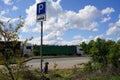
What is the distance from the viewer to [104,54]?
1563cm

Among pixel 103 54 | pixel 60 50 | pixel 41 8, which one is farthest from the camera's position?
pixel 60 50

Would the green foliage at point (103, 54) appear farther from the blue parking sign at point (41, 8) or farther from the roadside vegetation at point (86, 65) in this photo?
the blue parking sign at point (41, 8)

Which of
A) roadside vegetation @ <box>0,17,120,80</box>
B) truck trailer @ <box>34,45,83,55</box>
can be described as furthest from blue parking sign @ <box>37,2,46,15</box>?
truck trailer @ <box>34,45,83,55</box>

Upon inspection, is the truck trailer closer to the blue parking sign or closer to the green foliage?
the green foliage

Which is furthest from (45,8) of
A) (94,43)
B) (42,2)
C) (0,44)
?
(0,44)

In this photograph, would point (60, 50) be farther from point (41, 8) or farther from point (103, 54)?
point (41, 8)

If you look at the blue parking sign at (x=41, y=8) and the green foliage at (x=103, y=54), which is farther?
the green foliage at (x=103, y=54)

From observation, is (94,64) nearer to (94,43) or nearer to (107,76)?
(94,43)

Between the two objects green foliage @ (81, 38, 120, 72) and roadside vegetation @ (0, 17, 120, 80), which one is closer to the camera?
roadside vegetation @ (0, 17, 120, 80)

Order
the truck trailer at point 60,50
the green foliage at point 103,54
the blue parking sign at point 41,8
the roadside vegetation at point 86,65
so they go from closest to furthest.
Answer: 1. the roadside vegetation at point 86,65
2. the blue parking sign at point 41,8
3. the green foliage at point 103,54
4. the truck trailer at point 60,50

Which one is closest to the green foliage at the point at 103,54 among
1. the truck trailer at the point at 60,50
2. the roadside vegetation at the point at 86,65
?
the roadside vegetation at the point at 86,65

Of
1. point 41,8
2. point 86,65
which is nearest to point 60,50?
point 86,65

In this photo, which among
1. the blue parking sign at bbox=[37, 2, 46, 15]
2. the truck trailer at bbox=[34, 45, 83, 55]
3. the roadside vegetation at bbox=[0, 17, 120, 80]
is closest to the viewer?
the roadside vegetation at bbox=[0, 17, 120, 80]

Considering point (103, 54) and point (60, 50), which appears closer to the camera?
point (103, 54)
